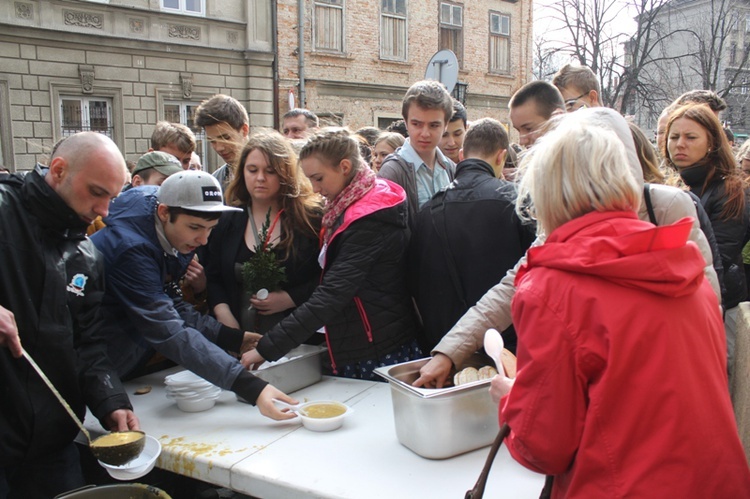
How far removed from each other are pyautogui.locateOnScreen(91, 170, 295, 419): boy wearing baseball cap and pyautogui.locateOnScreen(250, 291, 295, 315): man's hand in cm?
29

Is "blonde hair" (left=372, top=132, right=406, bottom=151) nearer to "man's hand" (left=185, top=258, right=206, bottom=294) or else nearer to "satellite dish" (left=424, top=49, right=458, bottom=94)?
"man's hand" (left=185, top=258, right=206, bottom=294)

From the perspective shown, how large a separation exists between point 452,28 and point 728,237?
48.6 ft

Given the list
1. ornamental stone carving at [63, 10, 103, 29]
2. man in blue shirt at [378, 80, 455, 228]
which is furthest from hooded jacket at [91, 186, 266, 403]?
ornamental stone carving at [63, 10, 103, 29]

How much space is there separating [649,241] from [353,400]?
1399 millimetres

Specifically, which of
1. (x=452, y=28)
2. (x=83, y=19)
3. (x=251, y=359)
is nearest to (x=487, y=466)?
(x=251, y=359)

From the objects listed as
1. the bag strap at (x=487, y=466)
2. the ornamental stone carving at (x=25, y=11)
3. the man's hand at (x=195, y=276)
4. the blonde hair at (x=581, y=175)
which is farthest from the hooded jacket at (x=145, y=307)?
the ornamental stone carving at (x=25, y=11)

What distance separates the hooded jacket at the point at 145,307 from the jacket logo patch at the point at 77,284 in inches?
7.3

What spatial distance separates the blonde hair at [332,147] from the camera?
234cm

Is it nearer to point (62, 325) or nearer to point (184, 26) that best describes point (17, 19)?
point (184, 26)

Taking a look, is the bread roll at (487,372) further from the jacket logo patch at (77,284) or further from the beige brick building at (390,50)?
the beige brick building at (390,50)

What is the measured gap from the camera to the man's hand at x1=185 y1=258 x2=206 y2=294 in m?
2.75

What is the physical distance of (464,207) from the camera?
237cm

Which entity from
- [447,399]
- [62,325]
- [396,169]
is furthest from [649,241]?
[396,169]

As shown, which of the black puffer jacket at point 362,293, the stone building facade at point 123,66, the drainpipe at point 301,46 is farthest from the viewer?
the drainpipe at point 301,46
